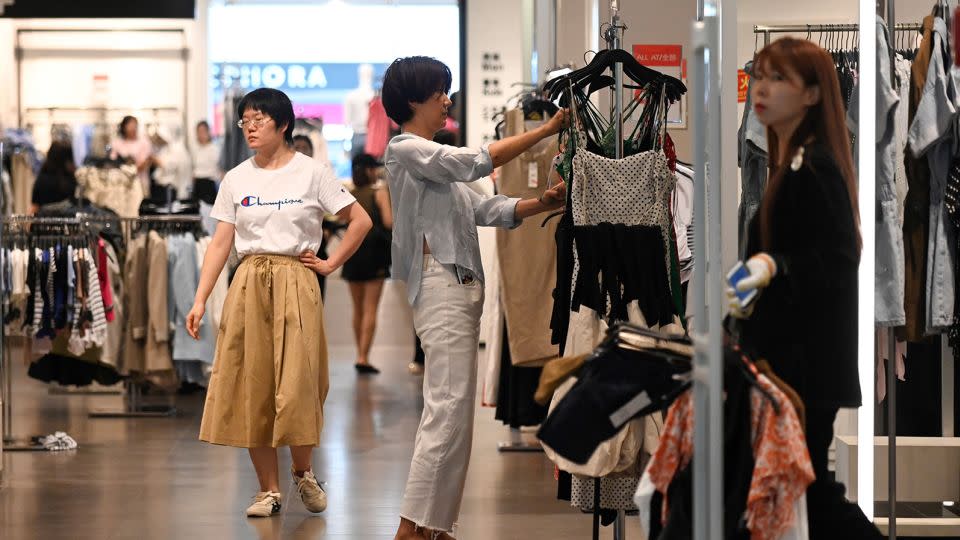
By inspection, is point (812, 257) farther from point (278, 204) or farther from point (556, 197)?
point (278, 204)

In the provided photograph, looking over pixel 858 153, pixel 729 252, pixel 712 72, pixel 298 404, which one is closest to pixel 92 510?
pixel 298 404

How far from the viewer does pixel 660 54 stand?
6.00 m

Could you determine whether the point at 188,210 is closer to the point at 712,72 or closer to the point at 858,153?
the point at 858,153

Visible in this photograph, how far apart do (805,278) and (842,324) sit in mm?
156

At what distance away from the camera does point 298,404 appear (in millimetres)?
5258

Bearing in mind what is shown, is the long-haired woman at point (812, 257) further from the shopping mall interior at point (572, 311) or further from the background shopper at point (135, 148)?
the background shopper at point (135, 148)

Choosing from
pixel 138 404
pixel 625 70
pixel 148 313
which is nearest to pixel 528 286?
pixel 625 70

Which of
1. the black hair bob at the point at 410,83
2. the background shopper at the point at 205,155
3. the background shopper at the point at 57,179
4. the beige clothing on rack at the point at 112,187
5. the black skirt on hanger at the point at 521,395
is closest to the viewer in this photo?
the black hair bob at the point at 410,83

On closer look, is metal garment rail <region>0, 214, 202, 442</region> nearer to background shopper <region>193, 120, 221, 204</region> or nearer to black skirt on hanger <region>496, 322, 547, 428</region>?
black skirt on hanger <region>496, 322, 547, 428</region>

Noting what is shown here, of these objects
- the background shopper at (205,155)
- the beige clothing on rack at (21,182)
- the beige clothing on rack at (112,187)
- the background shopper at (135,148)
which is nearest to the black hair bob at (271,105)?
the beige clothing on rack at (112,187)

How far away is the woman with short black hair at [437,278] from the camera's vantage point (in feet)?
14.6

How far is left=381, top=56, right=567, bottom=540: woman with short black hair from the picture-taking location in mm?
4461

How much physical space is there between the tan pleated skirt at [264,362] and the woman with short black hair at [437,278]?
0.88 meters

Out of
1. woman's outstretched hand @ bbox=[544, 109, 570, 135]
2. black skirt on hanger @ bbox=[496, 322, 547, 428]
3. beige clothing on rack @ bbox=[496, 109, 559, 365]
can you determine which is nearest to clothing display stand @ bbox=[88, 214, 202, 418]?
black skirt on hanger @ bbox=[496, 322, 547, 428]
